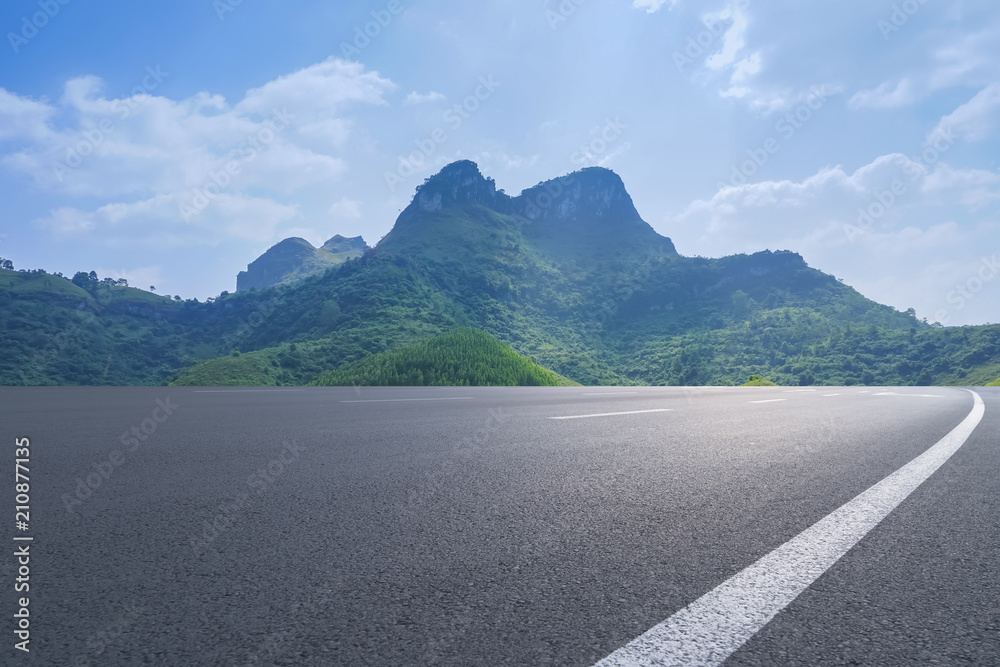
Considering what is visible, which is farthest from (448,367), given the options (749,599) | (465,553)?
(749,599)

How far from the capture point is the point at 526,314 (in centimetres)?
12406

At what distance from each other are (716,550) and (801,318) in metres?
119

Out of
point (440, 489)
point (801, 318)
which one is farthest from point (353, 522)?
point (801, 318)

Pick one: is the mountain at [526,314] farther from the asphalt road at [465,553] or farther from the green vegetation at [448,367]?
the asphalt road at [465,553]

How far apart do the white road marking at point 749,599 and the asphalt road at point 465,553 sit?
0.04 m

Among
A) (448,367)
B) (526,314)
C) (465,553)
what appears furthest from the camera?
(526,314)

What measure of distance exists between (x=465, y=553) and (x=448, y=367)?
51.1 m

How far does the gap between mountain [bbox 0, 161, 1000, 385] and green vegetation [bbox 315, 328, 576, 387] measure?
10.5 m

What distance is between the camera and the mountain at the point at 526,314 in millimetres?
75250

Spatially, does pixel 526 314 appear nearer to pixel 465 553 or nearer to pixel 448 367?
pixel 448 367

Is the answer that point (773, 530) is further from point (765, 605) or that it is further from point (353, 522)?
point (353, 522)

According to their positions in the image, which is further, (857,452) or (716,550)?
(857,452)

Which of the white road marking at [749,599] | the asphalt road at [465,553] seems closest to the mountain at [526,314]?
the asphalt road at [465,553]

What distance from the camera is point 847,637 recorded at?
1.45m
